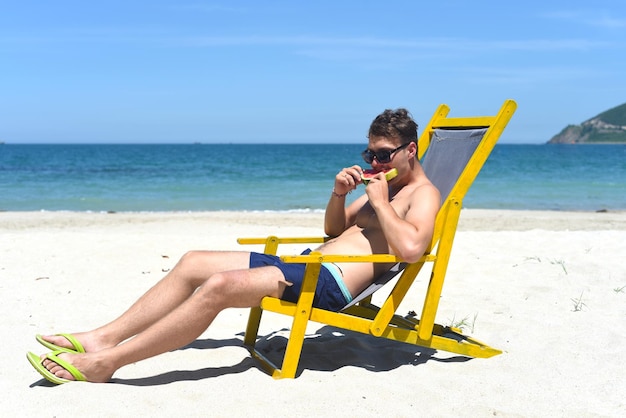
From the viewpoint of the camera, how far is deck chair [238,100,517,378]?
141 inches

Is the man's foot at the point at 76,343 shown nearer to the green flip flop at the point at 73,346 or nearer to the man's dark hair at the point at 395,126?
the green flip flop at the point at 73,346

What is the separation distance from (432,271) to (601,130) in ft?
487

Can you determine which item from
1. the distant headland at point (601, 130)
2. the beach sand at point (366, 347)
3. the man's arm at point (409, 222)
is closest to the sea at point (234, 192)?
the beach sand at point (366, 347)

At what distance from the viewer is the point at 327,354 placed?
4.24m

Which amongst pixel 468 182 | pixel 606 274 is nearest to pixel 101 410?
pixel 468 182

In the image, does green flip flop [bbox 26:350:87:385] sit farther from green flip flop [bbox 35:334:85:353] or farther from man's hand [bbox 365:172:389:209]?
man's hand [bbox 365:172:389:209]

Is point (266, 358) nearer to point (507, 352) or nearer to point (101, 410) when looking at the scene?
point (101, 410)

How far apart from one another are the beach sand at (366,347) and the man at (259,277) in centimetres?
19

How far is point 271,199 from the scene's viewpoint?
20.8 meters

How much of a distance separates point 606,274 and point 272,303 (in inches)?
149

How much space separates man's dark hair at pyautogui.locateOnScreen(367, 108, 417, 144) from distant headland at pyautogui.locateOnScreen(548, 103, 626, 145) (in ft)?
460

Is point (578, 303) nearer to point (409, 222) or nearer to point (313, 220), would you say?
point (409, 222)

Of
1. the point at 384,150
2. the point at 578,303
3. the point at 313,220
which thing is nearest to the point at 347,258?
the point at 384,150

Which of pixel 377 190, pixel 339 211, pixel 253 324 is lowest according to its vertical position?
pixel 253 324
